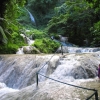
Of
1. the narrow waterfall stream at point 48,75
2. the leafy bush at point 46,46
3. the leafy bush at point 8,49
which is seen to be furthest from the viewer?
the leafy bush at point 46,46

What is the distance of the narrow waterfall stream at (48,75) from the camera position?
6.80m

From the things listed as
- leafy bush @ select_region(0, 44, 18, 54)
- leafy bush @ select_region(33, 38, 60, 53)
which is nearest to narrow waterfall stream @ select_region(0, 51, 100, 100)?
leafy bush @ select_region(0, 44, 18, 54)

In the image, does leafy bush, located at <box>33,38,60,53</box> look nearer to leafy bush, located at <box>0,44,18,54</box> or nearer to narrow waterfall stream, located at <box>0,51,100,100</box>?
leafy bush, located at <box>0,44,18,54</box>

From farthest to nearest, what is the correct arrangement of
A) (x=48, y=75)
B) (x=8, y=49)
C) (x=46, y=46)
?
(x=46, y=46), (x=8, y=49), (x=48, y=75)

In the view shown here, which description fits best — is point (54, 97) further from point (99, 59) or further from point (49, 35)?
point (49, 35)

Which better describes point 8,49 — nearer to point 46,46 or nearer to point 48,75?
point 46,46

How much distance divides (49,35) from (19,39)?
225 inches

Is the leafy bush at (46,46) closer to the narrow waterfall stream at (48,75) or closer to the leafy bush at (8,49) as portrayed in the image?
the leafy bush at (8,49)

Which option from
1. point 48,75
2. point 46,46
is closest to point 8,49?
point 46,46

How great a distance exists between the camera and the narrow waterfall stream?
22.3 ft

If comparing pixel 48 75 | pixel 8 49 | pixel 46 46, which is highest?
pixel 8 49

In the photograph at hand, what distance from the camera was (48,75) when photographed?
9.93 metres

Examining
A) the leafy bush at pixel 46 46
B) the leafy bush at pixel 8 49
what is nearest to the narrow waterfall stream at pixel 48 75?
the leafy bush at pixel 8 49

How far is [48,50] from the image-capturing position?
62.2 ft
